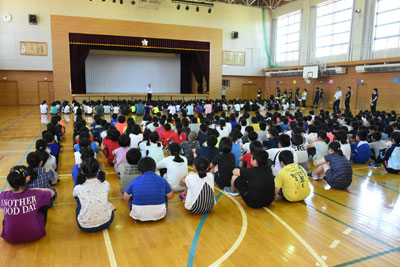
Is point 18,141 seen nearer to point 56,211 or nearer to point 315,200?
point 56,211

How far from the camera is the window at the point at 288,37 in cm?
2297

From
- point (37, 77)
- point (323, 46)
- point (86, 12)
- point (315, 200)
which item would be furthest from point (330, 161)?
point (37, 77)

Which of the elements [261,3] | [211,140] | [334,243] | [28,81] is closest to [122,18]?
[28,81]

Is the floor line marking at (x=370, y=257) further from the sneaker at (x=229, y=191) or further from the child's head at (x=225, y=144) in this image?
the child's head at (x=225, y=144)

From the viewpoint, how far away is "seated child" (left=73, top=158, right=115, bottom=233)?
10.7ft

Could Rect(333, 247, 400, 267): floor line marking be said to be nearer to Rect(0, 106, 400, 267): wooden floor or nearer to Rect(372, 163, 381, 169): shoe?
Rect(0, 106, 400, 267): wooden floor

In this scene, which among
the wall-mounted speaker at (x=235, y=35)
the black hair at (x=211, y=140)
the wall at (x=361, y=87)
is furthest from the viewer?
the wall-mounted speaker at (x=235, y=35)

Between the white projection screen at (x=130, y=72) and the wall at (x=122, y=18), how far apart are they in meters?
4.88

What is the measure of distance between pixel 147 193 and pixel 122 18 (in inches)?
774

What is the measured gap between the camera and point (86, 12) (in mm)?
19531

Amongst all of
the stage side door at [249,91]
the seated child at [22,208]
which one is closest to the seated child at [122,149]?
the seated child at [22,208]

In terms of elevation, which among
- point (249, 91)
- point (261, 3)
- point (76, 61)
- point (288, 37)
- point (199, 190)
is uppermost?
point (261, 3)

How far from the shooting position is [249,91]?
26172mm

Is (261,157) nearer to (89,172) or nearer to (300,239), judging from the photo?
(300,239)
